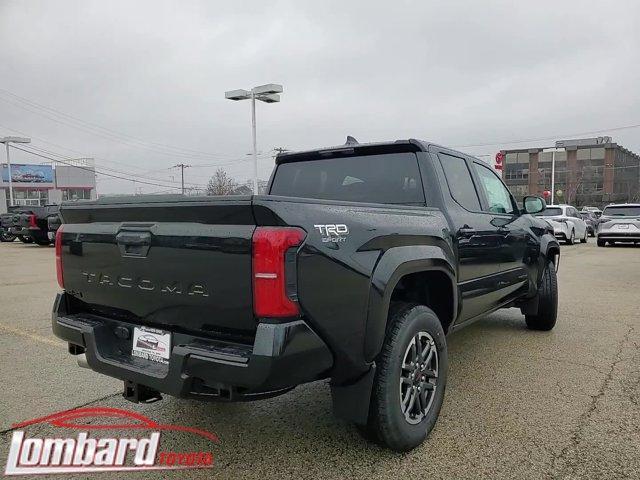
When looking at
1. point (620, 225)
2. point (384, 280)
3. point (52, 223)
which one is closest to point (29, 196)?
point (52, 223)

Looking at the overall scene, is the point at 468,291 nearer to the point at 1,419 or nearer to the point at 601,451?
the point at 601,451

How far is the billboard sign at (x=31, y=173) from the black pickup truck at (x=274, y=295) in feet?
231

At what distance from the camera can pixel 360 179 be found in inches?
151

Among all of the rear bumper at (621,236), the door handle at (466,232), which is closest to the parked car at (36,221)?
the door handle at (466,232)

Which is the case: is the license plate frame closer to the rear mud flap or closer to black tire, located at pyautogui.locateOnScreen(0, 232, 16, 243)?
the rear mud flap

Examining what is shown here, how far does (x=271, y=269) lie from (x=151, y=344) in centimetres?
88

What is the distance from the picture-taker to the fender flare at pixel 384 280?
251 cm

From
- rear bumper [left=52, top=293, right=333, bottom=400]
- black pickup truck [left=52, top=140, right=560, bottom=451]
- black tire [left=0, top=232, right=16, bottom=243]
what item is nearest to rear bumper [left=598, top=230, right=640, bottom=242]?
black pickup truck [left=52, top=140, right=560, bottom=451]

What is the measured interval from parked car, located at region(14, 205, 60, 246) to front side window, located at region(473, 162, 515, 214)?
654 inches

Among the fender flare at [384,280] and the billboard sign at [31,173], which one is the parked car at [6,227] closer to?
the fender flare at [384,280]

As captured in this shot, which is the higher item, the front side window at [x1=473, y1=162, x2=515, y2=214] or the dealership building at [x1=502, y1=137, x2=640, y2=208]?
the dealership building at [x1=502, y1=137, x2=640, y2=208]

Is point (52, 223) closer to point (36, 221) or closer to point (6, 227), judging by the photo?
point (36, 221)

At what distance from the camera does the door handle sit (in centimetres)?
358

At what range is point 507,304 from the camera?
4848 mm
